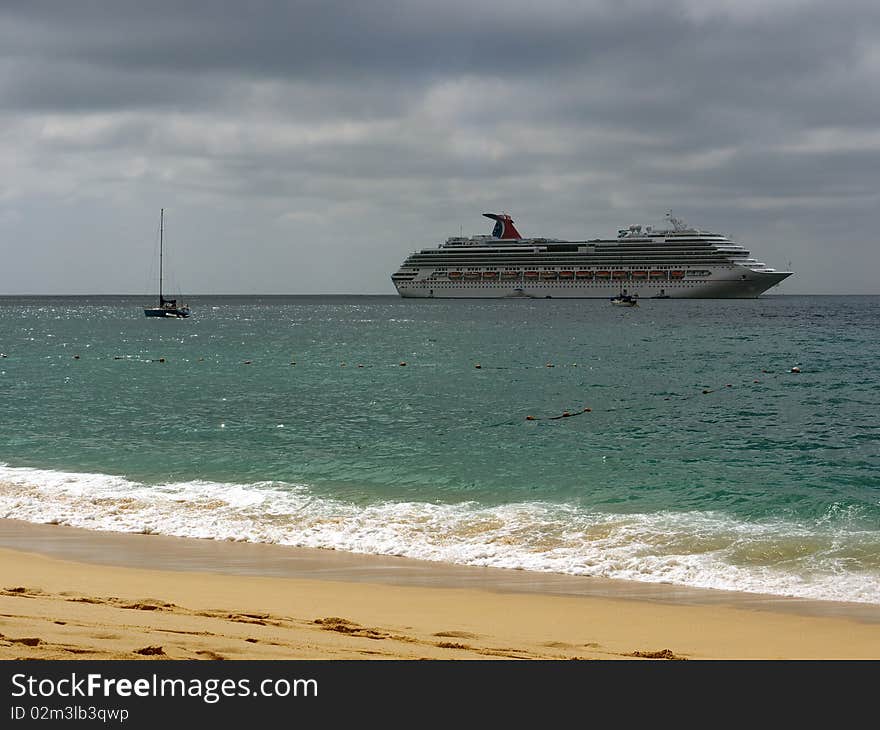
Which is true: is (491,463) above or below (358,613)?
below

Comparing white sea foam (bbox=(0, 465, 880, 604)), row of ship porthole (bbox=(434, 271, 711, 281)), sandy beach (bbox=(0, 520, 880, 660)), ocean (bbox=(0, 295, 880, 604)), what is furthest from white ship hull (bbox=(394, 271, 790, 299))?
sandy beach (bbox=(0, 520, 880, 660))

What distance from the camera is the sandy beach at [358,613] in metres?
6.01

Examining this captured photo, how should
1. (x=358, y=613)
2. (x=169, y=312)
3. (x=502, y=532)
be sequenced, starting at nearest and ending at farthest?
1. (x=358, y=613)
2. (x=502, y=532)
3. (x=169, y=312)

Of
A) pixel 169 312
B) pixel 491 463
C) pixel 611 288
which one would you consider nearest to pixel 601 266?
pixel 611 288

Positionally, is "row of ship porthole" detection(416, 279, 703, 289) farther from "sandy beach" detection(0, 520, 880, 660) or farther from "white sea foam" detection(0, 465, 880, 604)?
"sandy beach" detection(0, 520, 880, 660)

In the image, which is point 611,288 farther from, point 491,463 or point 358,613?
point 358,613

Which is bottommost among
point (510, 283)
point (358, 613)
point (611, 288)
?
point (358, 613)

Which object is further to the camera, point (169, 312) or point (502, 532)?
point (169, 312)

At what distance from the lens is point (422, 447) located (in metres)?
18.5

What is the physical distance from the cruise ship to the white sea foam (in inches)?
5363

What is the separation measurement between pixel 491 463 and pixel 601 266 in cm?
13347

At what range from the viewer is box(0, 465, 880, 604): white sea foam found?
965 centimetres

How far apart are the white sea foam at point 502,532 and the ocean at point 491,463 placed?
44 mm

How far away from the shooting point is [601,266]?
14588 centimetres
